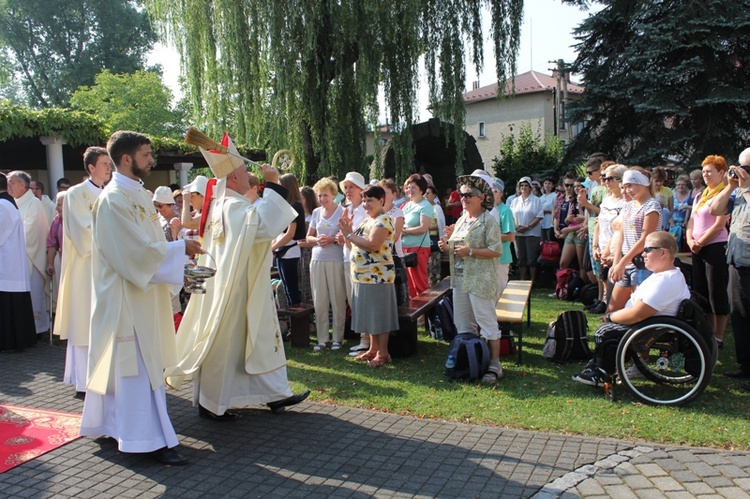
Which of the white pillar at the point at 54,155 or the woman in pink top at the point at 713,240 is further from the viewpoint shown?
the white pillar at the point at 54,155

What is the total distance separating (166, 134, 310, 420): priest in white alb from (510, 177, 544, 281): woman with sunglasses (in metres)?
7.48

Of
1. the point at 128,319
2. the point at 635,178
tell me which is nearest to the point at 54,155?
the point at 128,319

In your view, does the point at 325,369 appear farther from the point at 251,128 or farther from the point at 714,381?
the point at 251,128

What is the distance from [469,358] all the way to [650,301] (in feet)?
5.55

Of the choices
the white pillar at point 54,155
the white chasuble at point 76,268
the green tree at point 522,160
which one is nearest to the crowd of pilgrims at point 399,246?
the white chasuble at point 76,268

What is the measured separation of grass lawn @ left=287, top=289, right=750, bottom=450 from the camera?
4820mm

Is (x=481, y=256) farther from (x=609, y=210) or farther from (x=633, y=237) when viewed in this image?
(x=609, y=210)

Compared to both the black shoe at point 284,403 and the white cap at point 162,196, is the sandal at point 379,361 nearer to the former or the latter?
the black shoe at point 284,403

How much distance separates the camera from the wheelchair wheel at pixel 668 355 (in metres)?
5.23

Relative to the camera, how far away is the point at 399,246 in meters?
7.86

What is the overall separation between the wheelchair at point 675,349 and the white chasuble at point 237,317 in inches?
115

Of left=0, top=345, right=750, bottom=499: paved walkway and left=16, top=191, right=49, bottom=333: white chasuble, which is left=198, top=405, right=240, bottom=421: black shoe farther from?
left=16, top=191, right=49, bottom=333: white chasuble

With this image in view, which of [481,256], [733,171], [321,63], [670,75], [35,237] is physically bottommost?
[481,256]

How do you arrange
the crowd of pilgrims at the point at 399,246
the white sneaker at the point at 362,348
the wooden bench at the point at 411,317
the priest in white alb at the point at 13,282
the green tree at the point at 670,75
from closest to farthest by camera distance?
the crowd of pilgrims at the point at 399,246
the wooden bench at the point at 411,317
the white sneaker at the point at 362,348
the priest in white alb at the point at 13,282
the green tree at the point at 670,75
